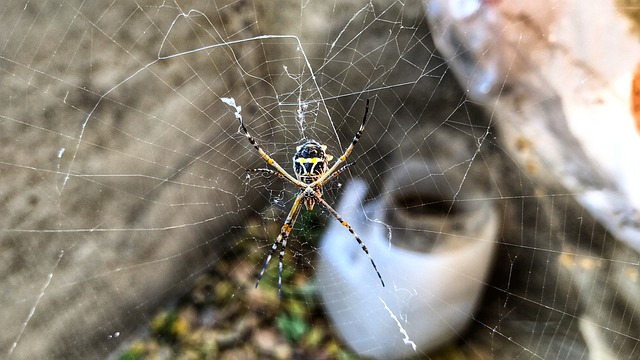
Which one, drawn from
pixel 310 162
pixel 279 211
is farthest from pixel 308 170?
pixel 279 211

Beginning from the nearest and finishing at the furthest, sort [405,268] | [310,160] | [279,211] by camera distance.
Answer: [310,160]
[405,268]
[279,211]

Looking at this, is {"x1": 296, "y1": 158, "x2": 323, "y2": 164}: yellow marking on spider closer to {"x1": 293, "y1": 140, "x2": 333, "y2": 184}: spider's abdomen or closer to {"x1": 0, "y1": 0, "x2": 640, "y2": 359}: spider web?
{"x1": 293, "y1": 140, "x2": 333, "y2": 184}: spider's abdomen

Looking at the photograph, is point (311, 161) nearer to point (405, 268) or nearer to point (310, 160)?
point (310, 160)

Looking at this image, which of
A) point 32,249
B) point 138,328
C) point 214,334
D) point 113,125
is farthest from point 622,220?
point 32,249

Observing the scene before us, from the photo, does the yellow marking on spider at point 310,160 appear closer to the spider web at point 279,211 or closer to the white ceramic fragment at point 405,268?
the spider web at point 279,211

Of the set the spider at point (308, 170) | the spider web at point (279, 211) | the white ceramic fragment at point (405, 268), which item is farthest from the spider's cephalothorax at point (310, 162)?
the white ceramic fragment at point (405, 268)

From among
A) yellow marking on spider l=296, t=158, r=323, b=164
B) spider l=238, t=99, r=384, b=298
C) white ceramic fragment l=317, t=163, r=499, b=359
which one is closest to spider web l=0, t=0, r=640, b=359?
white ceramic fragment l=317, t=163, r=499, b=359
